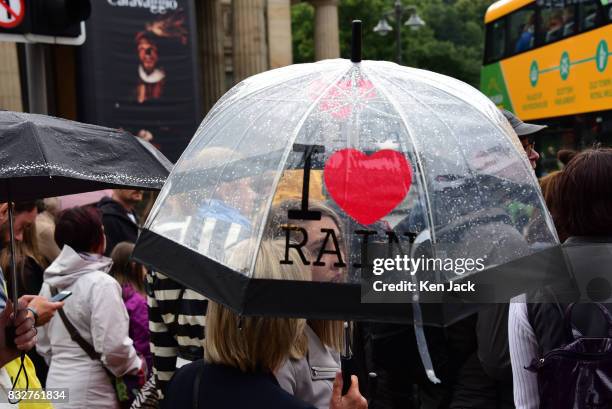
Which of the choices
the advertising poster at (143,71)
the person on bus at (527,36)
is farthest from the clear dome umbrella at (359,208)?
the advertising poster at (143,71)

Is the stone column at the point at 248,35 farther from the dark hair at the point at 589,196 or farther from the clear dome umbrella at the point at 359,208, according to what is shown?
the clear dome umbrella at the point at 359,208

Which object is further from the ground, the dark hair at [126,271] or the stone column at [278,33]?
the stone column at [278,33]

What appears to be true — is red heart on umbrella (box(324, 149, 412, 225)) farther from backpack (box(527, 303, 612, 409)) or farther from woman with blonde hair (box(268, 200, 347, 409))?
backpack (box(527, 303, 612, 409))

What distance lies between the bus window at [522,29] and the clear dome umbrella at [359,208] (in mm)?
15679

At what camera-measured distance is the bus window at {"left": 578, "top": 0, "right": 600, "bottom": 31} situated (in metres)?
14.9

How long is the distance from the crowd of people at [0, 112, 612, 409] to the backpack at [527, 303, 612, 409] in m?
0.03

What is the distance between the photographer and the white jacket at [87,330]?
5242 millimetres

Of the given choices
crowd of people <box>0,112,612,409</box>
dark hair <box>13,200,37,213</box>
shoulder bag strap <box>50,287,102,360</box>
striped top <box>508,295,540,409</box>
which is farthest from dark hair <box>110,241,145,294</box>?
striped top <box>508,295,540,409</box>

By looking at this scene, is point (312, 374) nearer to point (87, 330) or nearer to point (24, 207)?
point (87, 330)

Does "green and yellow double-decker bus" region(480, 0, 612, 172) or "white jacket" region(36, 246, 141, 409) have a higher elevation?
"green and yellow double-decker bus" region(480, 0, 612, 172)

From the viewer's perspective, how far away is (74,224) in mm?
5430

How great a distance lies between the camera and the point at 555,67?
1647 centimetres

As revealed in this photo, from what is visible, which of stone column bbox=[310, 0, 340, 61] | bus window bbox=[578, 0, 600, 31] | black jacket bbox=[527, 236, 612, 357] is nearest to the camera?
black jacket bbox=[527, 236, 612, 357]

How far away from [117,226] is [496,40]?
13615mm
